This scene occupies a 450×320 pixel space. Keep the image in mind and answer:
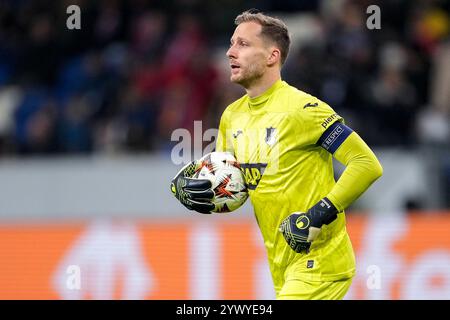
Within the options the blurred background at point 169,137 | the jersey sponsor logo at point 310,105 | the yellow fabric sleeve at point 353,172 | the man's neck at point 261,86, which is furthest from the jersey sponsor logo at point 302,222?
the blurred background at point 169,137

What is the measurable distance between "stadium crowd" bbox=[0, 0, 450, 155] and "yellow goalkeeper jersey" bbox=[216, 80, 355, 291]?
214 inches

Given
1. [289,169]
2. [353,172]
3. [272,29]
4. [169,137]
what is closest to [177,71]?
[169,137]

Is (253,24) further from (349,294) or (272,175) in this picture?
(349,294)

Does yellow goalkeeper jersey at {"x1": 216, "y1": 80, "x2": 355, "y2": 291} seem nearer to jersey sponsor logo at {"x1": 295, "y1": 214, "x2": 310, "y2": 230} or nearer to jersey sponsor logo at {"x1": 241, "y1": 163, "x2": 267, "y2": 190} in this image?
jersey sponsor logo at {"x1": 241, "y1": 163, "x2": 267, "y2": 190}

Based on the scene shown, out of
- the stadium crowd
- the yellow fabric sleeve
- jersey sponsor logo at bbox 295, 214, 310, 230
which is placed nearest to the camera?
jersey sponsor logo at bbox 295, 214, 310, 230

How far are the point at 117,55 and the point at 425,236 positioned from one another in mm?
5900

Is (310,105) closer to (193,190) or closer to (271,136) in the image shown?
(271,136)

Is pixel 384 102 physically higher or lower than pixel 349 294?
higher

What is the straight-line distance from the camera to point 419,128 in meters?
12.9

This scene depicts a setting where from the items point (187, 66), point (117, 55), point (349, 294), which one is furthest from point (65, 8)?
point (349, 294)

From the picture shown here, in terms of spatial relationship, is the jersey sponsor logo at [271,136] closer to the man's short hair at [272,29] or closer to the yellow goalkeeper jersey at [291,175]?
the yellow goalkeeper jersey at [291,175]

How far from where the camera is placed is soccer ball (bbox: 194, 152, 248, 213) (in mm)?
6965

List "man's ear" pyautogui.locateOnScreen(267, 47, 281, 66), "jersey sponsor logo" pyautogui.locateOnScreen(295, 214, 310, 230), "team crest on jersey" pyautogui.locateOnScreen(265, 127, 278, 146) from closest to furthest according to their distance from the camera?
"jersey sponsor logo" pyautogui.locateOnScreen(295, 214, 310, 230), "team crest on jersey" pyautogui.locateOnScreen(265, 127, 278, 146), "man's ear" pyautogui.locateOnScreen(267, 47, 281, 66)

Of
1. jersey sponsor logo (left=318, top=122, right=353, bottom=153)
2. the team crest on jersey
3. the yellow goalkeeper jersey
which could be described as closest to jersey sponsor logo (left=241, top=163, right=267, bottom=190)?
the yellow goalkeeper jersey
